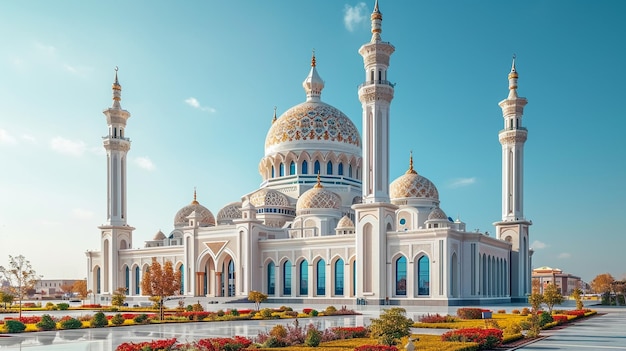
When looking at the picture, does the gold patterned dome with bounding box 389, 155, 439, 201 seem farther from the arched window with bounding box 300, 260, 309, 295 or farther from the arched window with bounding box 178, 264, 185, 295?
the arched window with bounding box 178, 264, 185, 295

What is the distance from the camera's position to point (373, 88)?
42.4m

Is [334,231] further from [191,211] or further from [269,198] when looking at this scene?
[191,211]

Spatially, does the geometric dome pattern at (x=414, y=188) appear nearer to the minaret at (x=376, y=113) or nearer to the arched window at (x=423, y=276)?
the minaret at (x=376, y=113)

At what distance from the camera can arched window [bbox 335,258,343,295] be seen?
4444 centimetres

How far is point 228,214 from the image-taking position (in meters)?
53.9

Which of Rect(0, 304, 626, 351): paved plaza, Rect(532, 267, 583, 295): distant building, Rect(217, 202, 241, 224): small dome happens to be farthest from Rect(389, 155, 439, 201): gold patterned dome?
Rect(532, 267, 583, 295): distant building

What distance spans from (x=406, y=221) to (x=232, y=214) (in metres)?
13.7

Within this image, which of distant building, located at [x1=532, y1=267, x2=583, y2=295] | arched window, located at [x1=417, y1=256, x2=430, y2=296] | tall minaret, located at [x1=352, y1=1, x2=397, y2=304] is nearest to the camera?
arched window, located at [x1=417, y1=256, x2=430, y2=296]

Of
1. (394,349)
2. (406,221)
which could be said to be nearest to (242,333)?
(394,349)

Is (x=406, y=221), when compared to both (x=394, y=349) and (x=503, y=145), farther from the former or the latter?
(x=394, y=349)

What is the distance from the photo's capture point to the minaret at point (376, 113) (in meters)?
41.6

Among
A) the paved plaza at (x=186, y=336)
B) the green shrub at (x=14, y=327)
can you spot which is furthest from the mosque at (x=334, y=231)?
the green shrub at (x=14, y=327)

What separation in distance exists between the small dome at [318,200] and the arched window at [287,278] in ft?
15.9

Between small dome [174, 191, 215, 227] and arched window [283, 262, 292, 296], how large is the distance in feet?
32.3
